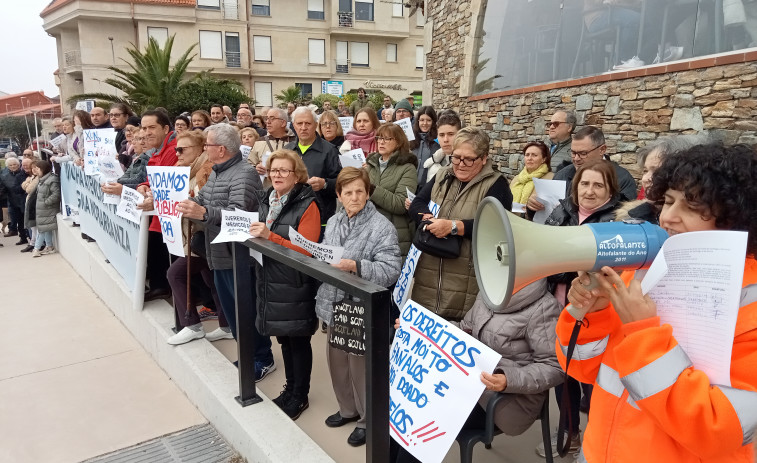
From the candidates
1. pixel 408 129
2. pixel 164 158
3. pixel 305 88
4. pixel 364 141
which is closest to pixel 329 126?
pixel 364 141

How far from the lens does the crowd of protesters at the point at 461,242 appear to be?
3.94ft

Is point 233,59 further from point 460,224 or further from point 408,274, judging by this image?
point 460,224

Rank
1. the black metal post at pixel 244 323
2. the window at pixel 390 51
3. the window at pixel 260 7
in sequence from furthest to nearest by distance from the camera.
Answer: the window at pixel 390 51
the window at pixel 260 7
the black metal post at pixel 244 323

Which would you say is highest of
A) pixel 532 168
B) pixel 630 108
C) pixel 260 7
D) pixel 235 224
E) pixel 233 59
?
pixel 260 7

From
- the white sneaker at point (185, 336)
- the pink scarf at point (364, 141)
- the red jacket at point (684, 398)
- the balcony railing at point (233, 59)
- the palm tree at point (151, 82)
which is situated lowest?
the white sneaker at point (185, 336)

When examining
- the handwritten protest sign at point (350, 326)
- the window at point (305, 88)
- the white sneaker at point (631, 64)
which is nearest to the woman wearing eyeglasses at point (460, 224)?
the handwritten protest sign at point (350, 326)

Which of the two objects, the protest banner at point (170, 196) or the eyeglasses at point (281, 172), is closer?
the eyeglasses at point (281, 172)

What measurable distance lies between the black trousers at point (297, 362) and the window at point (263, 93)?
105ft

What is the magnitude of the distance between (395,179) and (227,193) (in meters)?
1.25

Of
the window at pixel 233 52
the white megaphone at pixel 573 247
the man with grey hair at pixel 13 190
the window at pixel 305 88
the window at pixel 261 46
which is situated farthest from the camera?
the window at pixel 305 88

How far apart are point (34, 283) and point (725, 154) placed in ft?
26.3

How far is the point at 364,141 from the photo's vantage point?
5297 mm

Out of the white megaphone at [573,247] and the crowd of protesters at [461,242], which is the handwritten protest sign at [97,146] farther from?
the white megaphone at [573,247]

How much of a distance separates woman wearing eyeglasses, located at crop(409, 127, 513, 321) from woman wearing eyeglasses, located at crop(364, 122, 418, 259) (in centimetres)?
78
